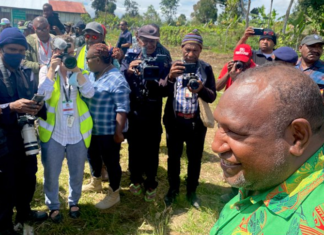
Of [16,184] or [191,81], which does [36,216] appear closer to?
[16,184]

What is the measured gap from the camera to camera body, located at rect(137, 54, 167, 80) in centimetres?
301

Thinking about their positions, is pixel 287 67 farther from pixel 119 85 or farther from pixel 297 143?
pixel 119 85

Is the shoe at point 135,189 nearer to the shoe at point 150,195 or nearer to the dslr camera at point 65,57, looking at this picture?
the shoe at point 150,195

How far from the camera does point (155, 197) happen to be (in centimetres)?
362

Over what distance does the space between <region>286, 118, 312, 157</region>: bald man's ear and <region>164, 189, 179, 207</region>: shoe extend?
2709 millimetres

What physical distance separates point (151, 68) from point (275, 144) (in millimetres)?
2216

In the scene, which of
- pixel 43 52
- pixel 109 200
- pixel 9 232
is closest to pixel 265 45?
pixel 109 200

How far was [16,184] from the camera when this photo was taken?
278cm

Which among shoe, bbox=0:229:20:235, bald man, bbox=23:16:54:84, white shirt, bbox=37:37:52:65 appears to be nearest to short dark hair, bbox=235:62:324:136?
shoe, bbox=0:229:20:235

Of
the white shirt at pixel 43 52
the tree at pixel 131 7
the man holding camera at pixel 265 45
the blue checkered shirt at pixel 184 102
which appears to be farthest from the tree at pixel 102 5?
the blue checkered shirt at pixel 184 102

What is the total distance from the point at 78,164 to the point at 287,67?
8.06 feet

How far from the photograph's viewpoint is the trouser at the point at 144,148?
11.2 ft

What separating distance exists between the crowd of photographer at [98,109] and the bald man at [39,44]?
3.34 feet

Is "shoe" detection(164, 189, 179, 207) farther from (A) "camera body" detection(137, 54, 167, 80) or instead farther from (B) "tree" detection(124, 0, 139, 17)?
(B) "tree" detection(124, 0, 139, 17)
